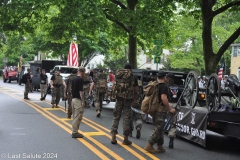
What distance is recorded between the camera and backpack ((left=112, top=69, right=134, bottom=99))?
28.2 feet

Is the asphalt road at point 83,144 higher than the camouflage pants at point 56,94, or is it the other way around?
the camouflage pants at point 56,94

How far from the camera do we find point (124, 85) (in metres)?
8.62

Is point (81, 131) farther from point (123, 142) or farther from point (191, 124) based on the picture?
point (191, 124)

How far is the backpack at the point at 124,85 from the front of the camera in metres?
8.60

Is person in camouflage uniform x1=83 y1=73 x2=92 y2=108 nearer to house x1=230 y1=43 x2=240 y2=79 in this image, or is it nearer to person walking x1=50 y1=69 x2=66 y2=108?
person walking x1=50 y1=69 x2=66 y2=108

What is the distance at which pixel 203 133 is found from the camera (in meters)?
8.45

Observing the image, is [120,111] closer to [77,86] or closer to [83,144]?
[83,144]

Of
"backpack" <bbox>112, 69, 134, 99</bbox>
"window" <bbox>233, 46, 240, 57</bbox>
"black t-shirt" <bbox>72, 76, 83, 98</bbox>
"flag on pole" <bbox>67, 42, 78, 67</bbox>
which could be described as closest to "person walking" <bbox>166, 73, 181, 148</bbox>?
"backpack" <bbox>112, 69, 134, 99</bbox>

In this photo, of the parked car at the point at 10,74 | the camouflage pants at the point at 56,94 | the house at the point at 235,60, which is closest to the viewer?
the camouflage pants at the point at 56,94

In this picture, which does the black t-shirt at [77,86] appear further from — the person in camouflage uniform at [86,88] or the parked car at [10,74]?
the parked car at [10,74]

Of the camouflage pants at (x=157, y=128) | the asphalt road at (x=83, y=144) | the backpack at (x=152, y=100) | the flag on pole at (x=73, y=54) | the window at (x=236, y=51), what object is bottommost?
the asphalt road at (x=83, y=144)

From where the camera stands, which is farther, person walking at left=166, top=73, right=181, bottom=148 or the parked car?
the parked car

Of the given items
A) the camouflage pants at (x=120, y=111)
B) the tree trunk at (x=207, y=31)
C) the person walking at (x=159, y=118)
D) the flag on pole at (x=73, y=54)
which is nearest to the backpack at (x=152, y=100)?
the person walking at (x=159, y=118)

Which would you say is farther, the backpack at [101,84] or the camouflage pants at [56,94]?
the camouflage pants at [56,94]
